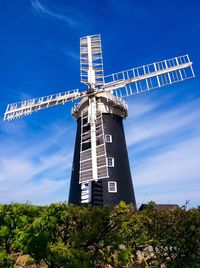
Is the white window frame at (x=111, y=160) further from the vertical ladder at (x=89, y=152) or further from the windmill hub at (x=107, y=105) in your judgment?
the windmill hub at (x=107, y=105)

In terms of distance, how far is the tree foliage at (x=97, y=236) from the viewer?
6616 mm

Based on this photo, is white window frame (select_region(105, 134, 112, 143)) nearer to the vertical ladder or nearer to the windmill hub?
the vertical ladder

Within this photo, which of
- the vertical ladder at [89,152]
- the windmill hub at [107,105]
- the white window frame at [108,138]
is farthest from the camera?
the windmill hub at [107,105]

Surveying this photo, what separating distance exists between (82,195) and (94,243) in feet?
50.3

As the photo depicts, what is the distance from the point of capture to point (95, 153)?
24.7 metres

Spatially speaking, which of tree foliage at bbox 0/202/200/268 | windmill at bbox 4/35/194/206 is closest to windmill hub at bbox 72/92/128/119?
windmill at bbox 4/35/194/206

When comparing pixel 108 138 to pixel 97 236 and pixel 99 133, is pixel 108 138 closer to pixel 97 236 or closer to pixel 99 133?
pixel 99 133

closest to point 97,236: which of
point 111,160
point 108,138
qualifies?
point 111,160

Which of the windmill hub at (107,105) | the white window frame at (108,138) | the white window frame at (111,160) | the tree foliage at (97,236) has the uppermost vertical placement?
the windmill hub at (107,105)

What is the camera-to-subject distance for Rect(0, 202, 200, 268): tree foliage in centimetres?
662

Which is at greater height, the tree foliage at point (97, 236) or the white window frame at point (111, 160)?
the white window frame at point (111, 160)

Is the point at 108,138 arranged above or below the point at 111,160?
above

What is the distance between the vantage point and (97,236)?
9203 millimetres

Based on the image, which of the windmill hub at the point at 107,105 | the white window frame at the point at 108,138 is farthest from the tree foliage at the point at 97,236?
the windmill hub at the point at 107,105
